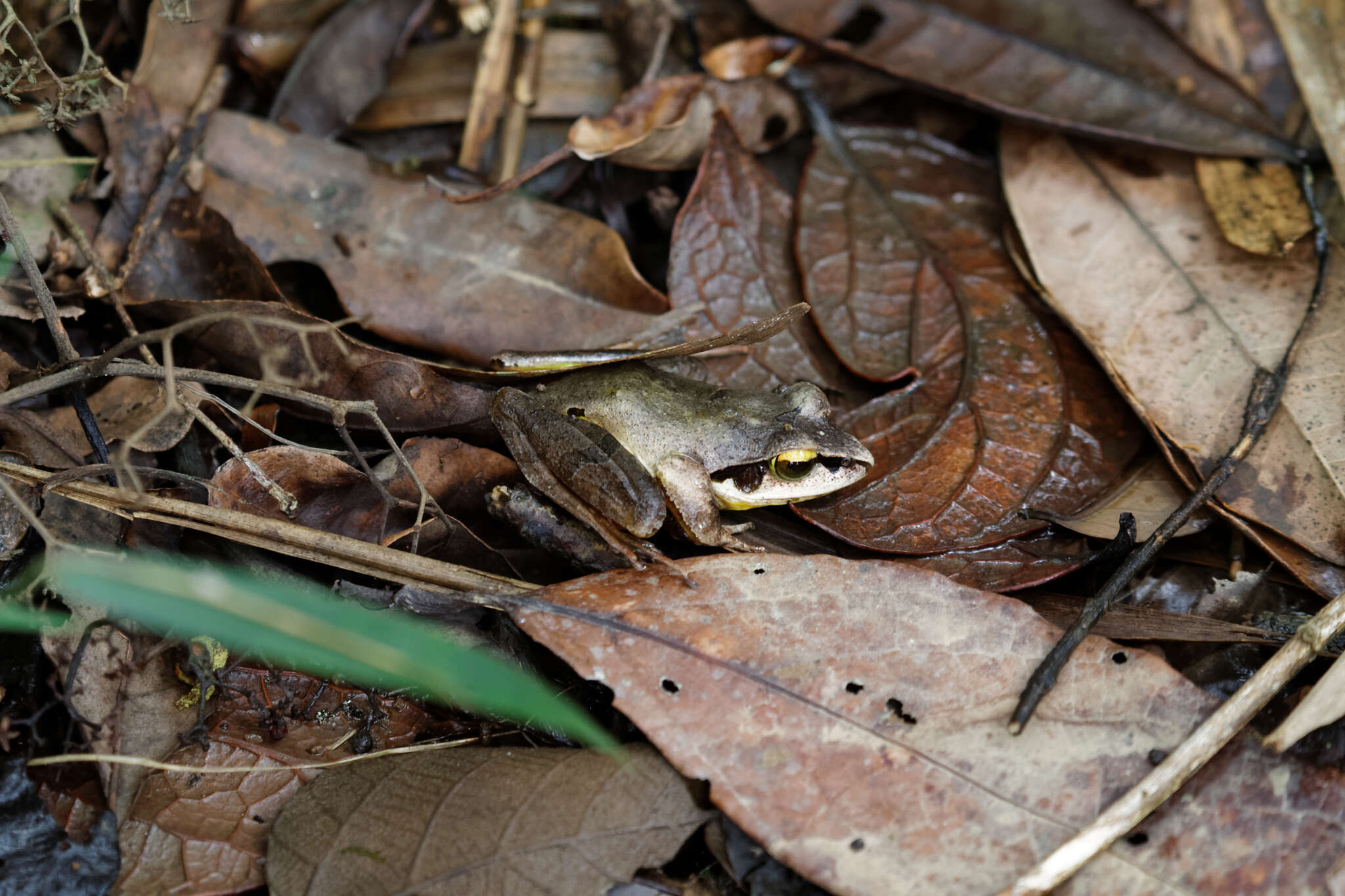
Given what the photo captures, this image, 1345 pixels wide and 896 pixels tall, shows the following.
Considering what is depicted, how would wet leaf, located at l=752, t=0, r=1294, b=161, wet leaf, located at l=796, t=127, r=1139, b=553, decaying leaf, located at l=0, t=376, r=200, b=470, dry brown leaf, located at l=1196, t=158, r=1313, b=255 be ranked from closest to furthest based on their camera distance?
decaying leaf, located at l=0, t=376, r=200, b=470 → wet leaf, located at l=796, t=127, r=1139, b=553 → dry brown leaf, located at l=1196, t=158, r=1313, b=255 → wet leaf, located at l=752, t=0, r=1294, b=161

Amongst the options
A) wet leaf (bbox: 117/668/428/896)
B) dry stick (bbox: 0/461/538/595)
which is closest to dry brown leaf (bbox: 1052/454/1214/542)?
dry stick (bbox: 0/461/538/595)

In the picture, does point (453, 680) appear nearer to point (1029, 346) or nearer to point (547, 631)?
point (547, 631)

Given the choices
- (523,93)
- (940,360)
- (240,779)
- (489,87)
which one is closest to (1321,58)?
(940,360)

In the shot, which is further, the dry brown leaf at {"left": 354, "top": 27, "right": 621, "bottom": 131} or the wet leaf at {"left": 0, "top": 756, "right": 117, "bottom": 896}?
the dry brown leaf at {"left": 354, "top": 27, "right": 621, "bottom": 131}

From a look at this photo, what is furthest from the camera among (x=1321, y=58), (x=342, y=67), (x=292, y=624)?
(x=342, y=67)

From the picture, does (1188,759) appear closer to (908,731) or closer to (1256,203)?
(908,731)

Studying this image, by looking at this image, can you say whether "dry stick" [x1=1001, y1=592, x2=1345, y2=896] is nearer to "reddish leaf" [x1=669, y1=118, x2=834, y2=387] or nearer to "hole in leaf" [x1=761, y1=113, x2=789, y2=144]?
"reddish leaf" [x1=669, y1=118, x2=834, y2=387]

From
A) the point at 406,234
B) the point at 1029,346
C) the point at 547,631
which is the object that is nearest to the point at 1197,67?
the point at 1029,346
